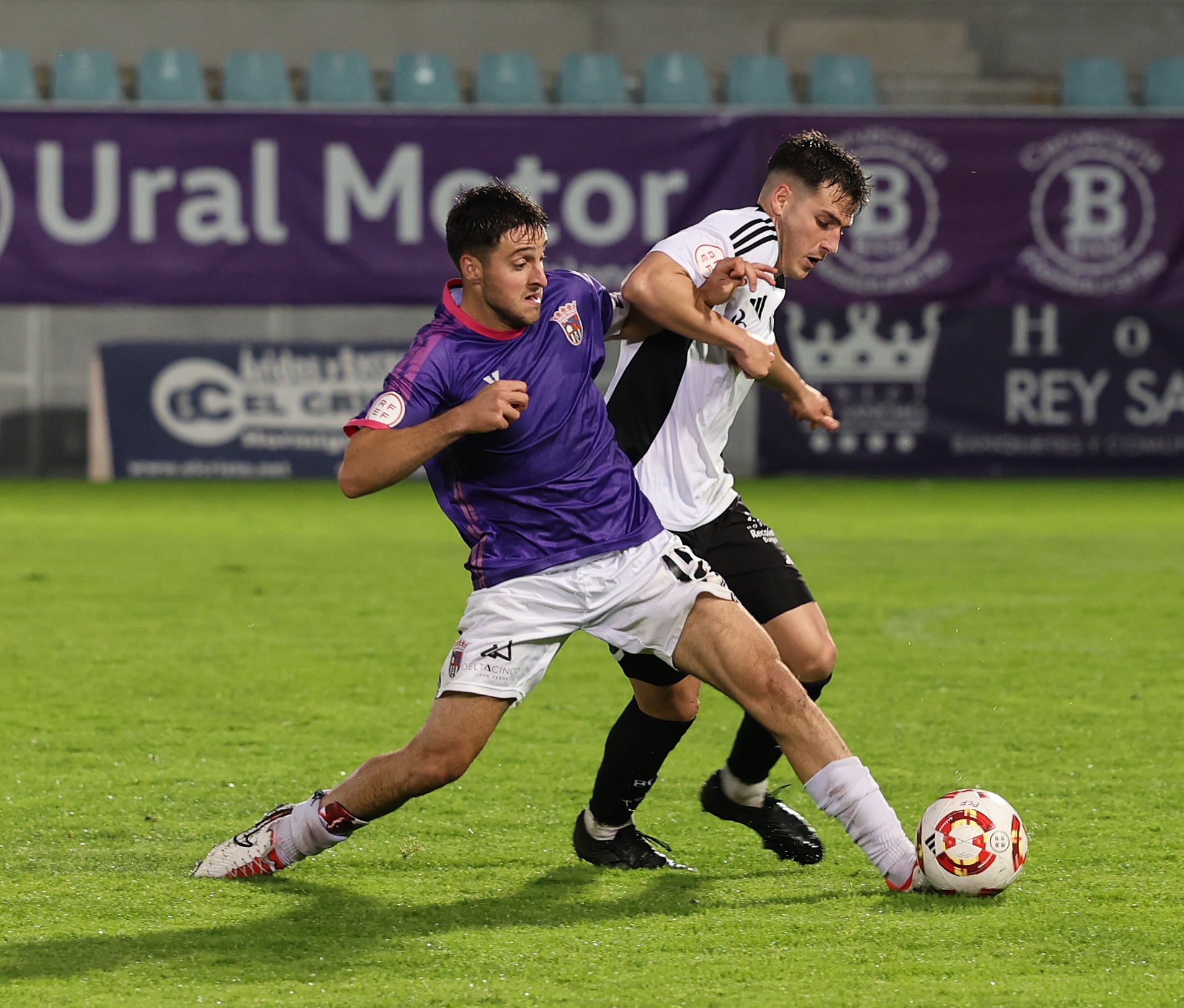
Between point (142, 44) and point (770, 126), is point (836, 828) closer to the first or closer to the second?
point (770, 126)

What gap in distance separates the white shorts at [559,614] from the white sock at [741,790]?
66 centimetres

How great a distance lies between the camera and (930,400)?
16641mm

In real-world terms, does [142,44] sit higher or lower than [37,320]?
higher

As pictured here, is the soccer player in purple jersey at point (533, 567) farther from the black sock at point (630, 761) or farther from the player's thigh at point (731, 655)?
the black sock at point (630, 761)

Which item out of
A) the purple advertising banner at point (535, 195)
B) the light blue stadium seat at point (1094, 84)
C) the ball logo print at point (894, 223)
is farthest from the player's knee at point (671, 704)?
the light blue stadium seat at point (1094, 84)

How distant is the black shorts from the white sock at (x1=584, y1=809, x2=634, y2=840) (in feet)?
2.12

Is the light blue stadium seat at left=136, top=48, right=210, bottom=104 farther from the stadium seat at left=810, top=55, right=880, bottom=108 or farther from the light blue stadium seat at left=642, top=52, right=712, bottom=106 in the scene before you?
the stadium seat at left=810, top=55, right=880, bottom=108

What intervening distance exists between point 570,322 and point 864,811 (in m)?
1.29

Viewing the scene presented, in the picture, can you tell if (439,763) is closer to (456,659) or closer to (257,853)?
(456,659)

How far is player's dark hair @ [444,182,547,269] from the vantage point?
393 centimetres

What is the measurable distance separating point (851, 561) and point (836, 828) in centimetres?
605

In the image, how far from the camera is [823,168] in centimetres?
455

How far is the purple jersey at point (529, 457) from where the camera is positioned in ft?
13.1

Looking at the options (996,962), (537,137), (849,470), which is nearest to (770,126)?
(537,137)
